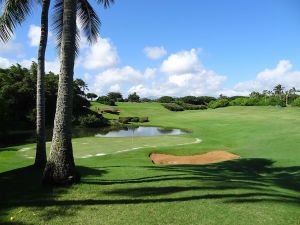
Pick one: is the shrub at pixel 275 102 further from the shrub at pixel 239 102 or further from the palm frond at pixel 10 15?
the palm frond at pixel 10 15

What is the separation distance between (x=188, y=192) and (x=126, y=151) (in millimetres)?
19144

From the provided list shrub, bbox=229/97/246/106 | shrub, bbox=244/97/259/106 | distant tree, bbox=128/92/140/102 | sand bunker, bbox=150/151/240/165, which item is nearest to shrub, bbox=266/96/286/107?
shrub, bbox=244/97/259/106

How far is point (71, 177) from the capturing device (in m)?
12.0

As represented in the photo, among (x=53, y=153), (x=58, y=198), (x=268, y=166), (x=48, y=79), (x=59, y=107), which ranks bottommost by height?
(x=268, y=166)

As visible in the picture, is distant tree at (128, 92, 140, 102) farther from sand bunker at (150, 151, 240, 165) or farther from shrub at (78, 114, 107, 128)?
sand bunker at (150, 151, 240, 165)

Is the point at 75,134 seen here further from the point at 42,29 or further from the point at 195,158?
the point at 42,29

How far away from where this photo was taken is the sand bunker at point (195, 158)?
1086 inches

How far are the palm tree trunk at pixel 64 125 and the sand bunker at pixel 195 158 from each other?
15.4m

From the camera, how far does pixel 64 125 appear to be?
12.0 m

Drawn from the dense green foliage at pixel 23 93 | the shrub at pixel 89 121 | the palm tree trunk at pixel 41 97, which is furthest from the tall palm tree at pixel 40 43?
the shrub at pixel 89 121

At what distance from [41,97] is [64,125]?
18.1 ft

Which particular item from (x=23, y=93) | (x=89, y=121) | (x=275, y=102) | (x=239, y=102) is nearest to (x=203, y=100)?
(x=239, y=102)

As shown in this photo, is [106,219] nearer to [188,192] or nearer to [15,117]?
[188,192]

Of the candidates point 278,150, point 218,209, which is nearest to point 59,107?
point 218,209
